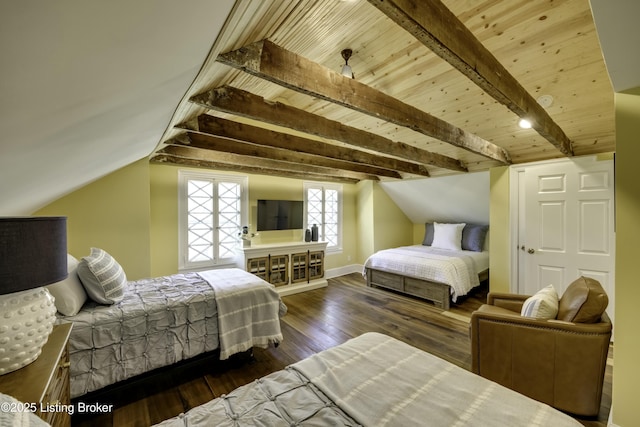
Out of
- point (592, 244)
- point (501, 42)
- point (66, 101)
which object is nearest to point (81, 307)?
point (66, 101)

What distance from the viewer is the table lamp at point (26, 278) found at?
0.86 meters

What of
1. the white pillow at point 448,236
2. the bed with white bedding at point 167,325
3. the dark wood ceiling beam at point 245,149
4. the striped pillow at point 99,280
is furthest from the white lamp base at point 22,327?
the white pillow at point 448,236

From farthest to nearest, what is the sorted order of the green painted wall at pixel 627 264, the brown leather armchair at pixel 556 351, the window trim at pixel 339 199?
the window trim at pixel 339 199, the brown leather armchair at pixel 556 351, the green painted wall at pixel 627 264

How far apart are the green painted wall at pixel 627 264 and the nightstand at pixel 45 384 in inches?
113

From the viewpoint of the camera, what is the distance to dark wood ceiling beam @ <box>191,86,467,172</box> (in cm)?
174

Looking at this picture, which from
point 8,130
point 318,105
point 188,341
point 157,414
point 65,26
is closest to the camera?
point 65,26

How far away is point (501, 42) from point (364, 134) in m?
1.30

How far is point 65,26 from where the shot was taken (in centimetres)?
55

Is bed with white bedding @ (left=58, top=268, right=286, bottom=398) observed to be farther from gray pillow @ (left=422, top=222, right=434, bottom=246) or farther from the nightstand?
gray pillow @ (left=422, top=222, right=434, bottom=246)

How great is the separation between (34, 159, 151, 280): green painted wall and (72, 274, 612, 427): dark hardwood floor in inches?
67.4

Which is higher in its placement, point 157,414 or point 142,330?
point 142,330

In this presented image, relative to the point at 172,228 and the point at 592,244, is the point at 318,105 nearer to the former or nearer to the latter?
the point at 172,228

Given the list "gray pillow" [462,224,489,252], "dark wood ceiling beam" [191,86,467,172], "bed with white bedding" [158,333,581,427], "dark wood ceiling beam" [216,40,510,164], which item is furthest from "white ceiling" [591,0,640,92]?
"gray pillow" [462,224,489,252]

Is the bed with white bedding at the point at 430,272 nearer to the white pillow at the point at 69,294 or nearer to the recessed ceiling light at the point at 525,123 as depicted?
the recessed ceiling light at the point at 525,123
